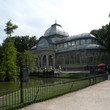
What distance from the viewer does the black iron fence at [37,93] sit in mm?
6450

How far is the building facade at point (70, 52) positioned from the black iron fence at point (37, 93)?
22.3 metres

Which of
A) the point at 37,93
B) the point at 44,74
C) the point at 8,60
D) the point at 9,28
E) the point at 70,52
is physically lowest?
the point at 44,74

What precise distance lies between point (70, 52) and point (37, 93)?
115ft

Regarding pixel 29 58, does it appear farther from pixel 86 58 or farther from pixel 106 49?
pixel 106 49

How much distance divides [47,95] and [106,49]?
33.5m

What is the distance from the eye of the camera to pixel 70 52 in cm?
4247

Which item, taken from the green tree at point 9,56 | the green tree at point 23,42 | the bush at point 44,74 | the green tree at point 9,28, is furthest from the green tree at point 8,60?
the green tree at point 23,42

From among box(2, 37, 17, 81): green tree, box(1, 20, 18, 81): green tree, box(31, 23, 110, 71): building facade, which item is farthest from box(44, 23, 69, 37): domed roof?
box(2, 37, 17, 81): green tree

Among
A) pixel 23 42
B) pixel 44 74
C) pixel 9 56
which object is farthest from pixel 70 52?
pixel 23 42

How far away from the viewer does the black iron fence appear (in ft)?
21.2

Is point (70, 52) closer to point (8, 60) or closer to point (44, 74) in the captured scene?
point (44, 74)

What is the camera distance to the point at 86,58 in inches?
1499

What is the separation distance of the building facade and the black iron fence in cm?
2232

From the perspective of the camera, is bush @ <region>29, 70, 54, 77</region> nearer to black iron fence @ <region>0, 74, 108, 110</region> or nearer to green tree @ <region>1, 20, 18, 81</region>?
green tree @ <region>1, 20, 18, 81</region>
